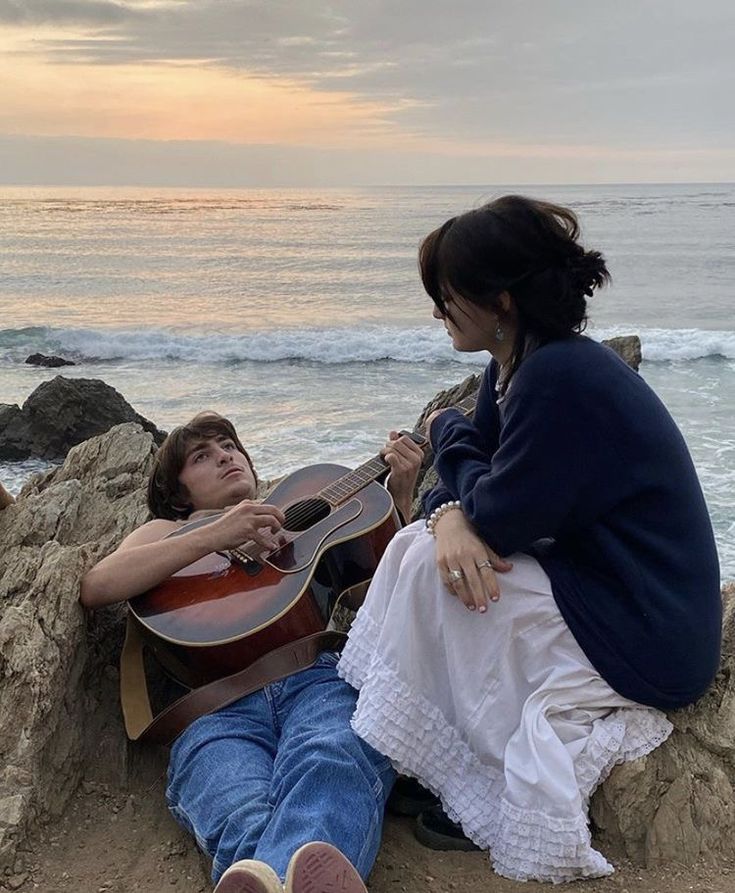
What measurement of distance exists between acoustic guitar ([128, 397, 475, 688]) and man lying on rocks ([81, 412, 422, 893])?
0.09 m

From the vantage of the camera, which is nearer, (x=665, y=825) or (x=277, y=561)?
(x=665, y=825)

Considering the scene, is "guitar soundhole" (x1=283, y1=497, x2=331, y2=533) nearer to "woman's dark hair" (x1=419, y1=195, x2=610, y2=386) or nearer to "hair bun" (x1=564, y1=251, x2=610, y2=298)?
"woman's dark hair" (x1=419, y1=195, x2=610, y2=386)

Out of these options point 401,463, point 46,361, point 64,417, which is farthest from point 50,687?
point 46,361

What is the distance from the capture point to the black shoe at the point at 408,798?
2869mm

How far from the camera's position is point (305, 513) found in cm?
361

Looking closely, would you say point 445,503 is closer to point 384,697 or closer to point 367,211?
point 384,697

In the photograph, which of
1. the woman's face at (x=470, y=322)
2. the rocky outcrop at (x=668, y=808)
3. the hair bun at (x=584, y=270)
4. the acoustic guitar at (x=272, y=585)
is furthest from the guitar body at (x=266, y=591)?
the hair bun at (x=584, y=270)

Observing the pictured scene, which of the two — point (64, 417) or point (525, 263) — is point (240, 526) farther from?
point (64, 417)

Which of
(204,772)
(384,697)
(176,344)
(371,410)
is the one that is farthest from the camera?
(176,344)

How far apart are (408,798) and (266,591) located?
814mm

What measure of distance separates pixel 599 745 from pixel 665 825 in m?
0.32

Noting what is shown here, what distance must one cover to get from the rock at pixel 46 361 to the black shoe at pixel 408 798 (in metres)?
15.7

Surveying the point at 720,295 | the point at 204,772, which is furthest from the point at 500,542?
the point at 720,295

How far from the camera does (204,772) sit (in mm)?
2781
